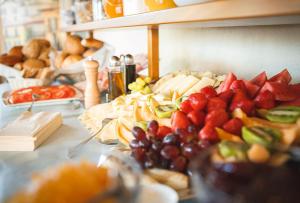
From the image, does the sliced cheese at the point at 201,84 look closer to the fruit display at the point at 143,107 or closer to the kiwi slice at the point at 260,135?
the fruit display at the point at 143,107

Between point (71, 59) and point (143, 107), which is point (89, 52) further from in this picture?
point (143, 107)

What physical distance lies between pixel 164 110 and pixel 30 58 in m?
1.45

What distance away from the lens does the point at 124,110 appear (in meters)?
0.81

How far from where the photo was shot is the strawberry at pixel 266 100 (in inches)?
21.6

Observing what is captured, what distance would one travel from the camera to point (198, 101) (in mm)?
542

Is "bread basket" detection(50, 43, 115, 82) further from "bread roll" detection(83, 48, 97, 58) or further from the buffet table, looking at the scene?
the buffet table

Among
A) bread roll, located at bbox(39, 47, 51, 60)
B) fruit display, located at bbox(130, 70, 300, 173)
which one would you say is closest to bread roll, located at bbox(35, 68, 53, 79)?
bread roll, located at bbox(39, 47, 51, 60)

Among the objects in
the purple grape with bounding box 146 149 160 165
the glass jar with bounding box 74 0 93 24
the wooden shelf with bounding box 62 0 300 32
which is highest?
the glass jar with bounding box 74 0 93 24

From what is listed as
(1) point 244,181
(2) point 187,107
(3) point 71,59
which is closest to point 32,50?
(3) point 71,59

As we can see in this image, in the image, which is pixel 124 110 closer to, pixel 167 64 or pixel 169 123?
pixel 169 123

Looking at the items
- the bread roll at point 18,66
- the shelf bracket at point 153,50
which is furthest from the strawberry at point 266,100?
the bread roll at point 18,66

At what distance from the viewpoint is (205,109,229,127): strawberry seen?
19.4 inches

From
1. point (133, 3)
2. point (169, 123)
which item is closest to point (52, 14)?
point (133, 3)

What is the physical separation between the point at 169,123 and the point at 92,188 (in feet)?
1.10
